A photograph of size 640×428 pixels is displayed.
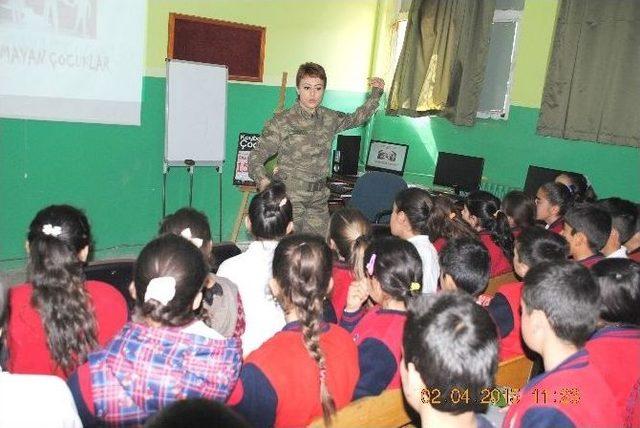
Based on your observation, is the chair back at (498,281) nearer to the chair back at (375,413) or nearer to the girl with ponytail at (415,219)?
the girl with ponytail at (415,219)

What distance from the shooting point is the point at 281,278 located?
5.60 ft

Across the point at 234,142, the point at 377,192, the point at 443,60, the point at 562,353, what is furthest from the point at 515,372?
the point at 443,60

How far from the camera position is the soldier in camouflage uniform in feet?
11.9

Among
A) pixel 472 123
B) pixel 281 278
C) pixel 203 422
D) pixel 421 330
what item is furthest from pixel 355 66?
pixel 203 422

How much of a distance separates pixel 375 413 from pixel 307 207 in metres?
2.36

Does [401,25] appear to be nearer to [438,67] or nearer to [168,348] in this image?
[438,67]


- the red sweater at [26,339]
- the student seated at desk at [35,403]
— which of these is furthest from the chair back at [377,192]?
the student seated at desk at [35,403]

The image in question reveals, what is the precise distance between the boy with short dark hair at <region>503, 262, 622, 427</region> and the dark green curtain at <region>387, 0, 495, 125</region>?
14.1ft

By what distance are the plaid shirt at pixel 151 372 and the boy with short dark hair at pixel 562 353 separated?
2.44ft

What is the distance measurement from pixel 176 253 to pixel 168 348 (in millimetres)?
232

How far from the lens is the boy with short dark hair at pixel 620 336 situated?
1.65 m

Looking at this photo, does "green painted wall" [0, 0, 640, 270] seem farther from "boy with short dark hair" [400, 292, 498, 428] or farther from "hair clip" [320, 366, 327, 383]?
"boy with short dark hair" [400, 292, 498, 428]

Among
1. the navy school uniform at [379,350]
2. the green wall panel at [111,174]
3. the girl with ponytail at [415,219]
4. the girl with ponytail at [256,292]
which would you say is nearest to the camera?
the navy school uniform at [379,350]

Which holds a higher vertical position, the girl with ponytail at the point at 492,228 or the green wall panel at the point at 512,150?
the green wall panel at the point at 512,150
